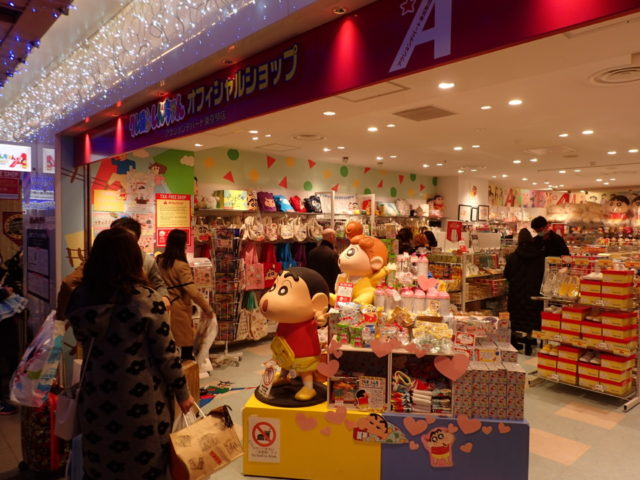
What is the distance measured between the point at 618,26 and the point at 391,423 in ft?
7.86

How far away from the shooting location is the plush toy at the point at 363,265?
363cm

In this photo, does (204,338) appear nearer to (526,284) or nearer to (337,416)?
(337,416)

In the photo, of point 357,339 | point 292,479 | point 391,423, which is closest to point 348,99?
point 357,339

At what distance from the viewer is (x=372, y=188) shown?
29.8 feet

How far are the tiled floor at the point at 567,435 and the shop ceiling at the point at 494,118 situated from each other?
8.68 ft

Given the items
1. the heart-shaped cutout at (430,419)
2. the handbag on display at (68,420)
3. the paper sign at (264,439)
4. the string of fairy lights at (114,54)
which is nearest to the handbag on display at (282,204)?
the string of fairy lights at (114,54)

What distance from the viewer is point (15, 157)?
200 inches

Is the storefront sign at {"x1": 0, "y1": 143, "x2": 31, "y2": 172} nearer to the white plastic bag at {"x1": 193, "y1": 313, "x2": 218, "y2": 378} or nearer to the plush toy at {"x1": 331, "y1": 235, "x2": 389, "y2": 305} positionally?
the white plastic bag at {"x1": 193, "y1": 313, "x2": 218, "y2": 378}

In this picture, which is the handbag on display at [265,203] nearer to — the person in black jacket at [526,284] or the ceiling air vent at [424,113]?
the ceiling air vent at [424,113]

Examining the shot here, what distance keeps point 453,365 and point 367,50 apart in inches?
75.8

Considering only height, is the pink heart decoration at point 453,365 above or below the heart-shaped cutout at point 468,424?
above

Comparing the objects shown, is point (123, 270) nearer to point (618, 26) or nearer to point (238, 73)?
point (238, 73)

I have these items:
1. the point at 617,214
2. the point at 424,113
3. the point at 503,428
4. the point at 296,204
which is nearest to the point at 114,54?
the point at 424,113

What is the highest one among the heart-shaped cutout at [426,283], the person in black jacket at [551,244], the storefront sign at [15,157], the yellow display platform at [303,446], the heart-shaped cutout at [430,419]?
the storefront sign at [15,157]
